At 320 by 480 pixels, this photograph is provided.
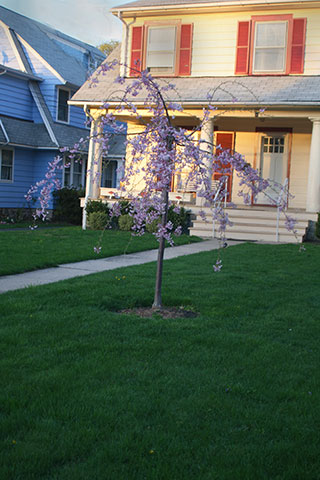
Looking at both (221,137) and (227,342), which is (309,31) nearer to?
(221,137)

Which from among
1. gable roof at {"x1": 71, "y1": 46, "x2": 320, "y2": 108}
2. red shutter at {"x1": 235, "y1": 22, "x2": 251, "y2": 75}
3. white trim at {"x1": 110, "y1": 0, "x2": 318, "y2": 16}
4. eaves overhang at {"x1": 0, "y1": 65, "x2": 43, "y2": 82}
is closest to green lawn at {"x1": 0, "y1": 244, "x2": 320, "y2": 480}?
gable roof at {"x1": 71, "y1": 46, "x2": 320, "y2": 108}

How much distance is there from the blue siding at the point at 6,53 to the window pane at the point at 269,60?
10.1 meters

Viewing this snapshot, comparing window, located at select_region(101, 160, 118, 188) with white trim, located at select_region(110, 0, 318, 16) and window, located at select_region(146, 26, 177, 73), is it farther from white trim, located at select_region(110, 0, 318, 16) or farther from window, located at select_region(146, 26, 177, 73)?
white trim, located at select_region(110, 0, 318, 16)

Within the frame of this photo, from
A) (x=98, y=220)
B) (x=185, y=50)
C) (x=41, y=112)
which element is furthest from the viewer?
(x=41, y=112)

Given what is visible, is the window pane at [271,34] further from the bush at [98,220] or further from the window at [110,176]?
the window at [110,176]

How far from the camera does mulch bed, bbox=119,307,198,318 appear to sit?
558 centimetres

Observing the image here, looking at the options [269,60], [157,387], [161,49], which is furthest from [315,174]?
[157,387]

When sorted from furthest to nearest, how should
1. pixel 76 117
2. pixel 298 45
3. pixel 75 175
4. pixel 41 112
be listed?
pixel 75 175, pixel 76 117, pixel 41 112, pixel 298 45

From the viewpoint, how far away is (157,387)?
11.8ft

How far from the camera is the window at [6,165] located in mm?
19625

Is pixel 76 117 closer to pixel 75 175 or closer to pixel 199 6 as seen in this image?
pixel 75 175

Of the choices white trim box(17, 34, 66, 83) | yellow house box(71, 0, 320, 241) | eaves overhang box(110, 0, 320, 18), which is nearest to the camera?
yellow house box(71, 0, 320, 241)

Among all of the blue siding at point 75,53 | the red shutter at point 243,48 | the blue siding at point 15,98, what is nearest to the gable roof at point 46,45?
the blue siding at point 75,53

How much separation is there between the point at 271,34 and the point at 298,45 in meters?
0.88
